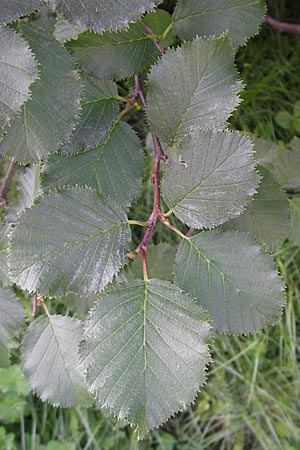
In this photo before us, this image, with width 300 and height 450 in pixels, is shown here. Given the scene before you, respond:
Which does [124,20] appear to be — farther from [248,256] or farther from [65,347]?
[65,347]

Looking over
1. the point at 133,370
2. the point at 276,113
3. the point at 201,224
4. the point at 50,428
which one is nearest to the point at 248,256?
the point at 201,224

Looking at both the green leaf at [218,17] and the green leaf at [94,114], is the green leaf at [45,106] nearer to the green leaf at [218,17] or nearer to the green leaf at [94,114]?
the green leaf at [94,114]

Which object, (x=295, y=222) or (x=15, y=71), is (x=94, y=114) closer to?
(x=15, y=71)

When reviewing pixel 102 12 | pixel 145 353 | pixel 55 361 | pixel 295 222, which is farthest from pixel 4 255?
pixel 295 222

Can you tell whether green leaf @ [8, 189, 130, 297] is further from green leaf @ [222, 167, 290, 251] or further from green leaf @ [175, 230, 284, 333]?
green leaf @ [222, 167, 290, 251]

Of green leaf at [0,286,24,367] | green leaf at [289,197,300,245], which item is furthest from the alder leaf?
green leaf at [289,197,300,245]

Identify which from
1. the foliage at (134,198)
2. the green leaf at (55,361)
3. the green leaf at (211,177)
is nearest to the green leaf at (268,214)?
the foliage at (134,198)
